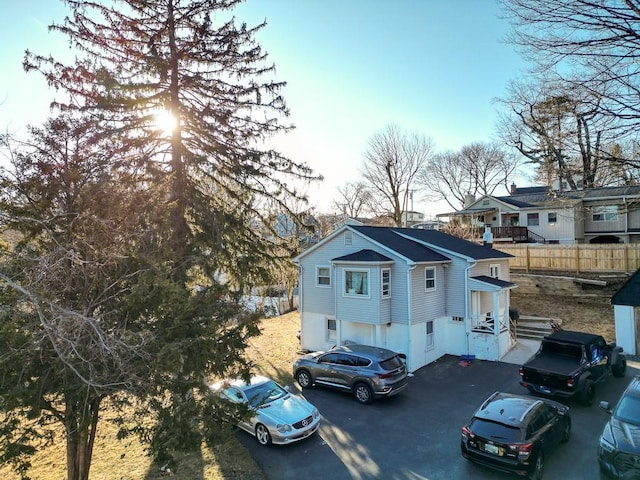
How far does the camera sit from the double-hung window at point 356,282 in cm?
1658

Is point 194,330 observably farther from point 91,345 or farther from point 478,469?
point 478,469

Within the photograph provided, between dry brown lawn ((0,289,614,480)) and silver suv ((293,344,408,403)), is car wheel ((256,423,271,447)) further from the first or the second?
silver suv ((293,344,408,403))

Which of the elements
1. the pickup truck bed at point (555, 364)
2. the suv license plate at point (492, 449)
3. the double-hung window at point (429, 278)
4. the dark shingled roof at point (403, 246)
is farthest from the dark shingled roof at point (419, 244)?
the suv license plate at point (492, 449)

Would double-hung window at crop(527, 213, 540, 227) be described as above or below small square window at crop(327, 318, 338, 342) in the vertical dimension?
above

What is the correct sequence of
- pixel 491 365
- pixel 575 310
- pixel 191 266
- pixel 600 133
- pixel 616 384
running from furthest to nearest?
pixel 575 310
pixel 491 365
pixel 616 384
pixel 600 133
pixel 191 266

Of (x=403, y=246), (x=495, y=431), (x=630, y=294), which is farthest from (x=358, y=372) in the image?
(x=630, y=294)

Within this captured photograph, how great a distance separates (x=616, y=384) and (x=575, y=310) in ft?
28.6

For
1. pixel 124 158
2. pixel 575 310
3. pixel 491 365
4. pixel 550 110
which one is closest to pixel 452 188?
pixel 575 310

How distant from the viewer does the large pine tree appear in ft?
18.7

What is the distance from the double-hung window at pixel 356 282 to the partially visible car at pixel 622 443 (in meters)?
9.45

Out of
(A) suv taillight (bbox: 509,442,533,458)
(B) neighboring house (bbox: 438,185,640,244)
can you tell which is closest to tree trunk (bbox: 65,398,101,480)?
(A) suv taillight (bbox: 509,442,533,458)

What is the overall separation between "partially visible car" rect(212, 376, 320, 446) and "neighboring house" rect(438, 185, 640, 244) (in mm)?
28359

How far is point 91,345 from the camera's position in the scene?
5.47 m

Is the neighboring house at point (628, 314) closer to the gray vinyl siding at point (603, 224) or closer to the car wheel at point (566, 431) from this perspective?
the car wheel at point (566, 431)
